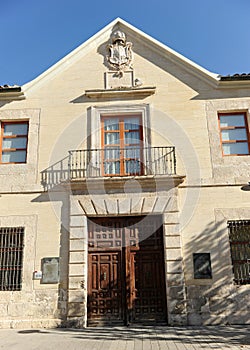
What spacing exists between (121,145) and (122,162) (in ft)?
1.73

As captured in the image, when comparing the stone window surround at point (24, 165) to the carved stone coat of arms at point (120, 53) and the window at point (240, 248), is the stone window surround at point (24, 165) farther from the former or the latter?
the window at point (240, 248)

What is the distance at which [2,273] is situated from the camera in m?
8.74

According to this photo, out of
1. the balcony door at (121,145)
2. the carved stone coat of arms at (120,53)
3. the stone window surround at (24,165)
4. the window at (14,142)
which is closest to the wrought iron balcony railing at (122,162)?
the balcony door at (121,145)

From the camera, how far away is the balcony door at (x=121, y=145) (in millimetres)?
9492

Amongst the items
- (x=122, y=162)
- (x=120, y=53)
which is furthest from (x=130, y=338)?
(x=120, y=53)

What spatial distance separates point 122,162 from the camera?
31.3 feet

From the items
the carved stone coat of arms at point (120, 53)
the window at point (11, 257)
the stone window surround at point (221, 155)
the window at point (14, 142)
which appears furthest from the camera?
the carved stone coat of arms at point (120, 53)

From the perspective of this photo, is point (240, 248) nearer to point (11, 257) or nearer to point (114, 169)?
point (114, 169)

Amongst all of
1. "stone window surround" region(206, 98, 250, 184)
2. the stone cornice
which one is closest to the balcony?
"stone window surround" region(206, 98, 250, 184)

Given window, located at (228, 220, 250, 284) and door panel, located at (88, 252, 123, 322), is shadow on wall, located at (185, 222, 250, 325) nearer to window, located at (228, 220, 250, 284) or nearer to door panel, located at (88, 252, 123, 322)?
window, located at (228, 220, 250, 284)

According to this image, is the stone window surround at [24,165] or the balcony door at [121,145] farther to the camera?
the balcony door at [121,145]

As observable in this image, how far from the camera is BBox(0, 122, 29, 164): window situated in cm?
981

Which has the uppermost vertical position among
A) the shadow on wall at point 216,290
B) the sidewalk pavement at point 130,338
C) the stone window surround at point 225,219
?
the stone window surround at point 225,219

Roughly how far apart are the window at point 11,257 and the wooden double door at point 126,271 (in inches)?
69.1
